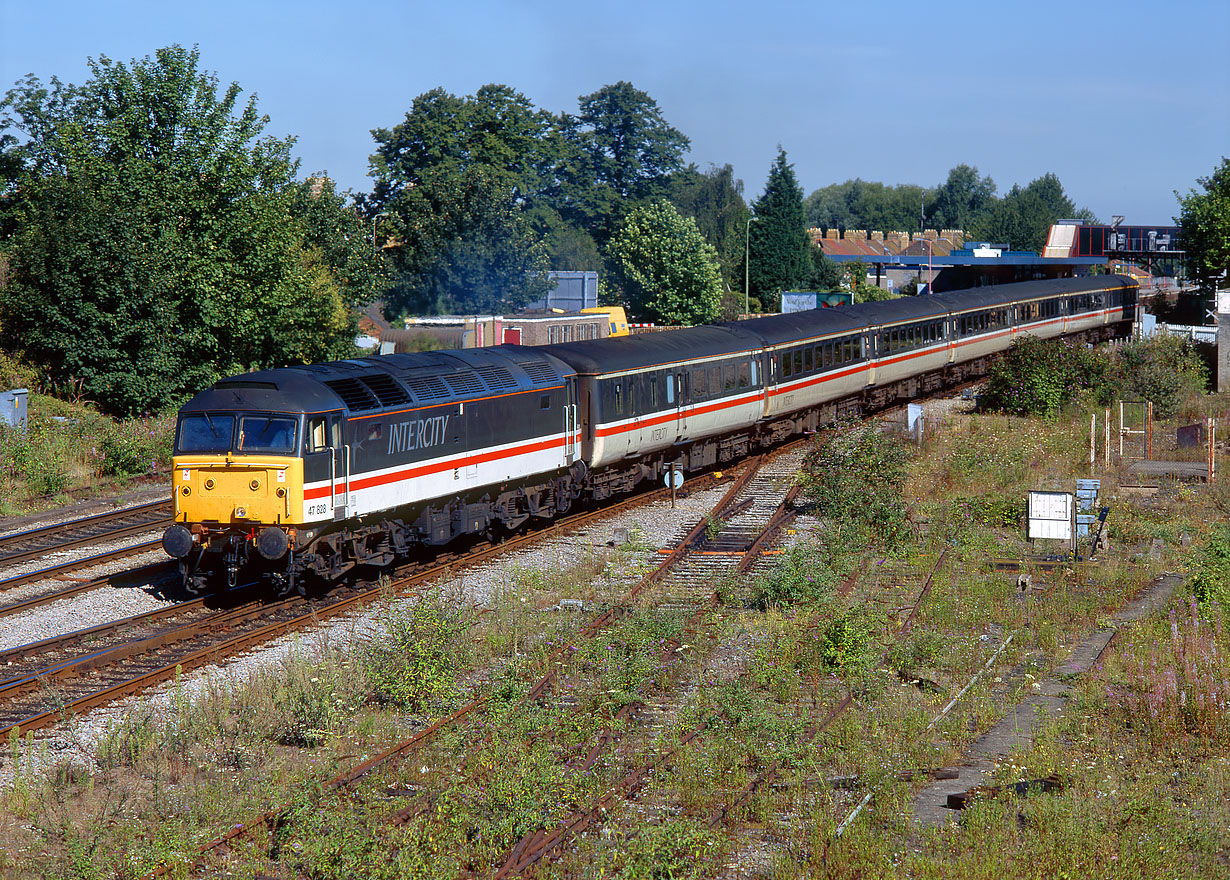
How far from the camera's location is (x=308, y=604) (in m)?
16.9

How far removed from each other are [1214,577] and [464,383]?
11330 mm

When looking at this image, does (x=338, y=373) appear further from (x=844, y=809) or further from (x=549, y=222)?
(x=549, y=222)

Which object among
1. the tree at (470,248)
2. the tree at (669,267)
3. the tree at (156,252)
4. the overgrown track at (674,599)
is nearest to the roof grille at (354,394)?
the overgrown track at (674,599)

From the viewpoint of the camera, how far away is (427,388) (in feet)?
60.1

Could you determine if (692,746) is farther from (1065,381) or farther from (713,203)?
(713,203)

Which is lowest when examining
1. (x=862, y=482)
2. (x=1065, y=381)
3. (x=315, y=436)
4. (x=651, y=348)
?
(x=862, y=482)

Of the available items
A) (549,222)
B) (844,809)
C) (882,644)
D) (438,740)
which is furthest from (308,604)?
(549,222)

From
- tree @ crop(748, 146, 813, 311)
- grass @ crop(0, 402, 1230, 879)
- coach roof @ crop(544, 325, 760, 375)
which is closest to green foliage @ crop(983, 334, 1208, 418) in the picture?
coach roof @ crop(544, 325, 760, 375)

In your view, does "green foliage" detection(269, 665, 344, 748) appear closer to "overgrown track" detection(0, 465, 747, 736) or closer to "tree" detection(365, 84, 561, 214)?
"overgrown track" detection(0, 465, 747, 736)

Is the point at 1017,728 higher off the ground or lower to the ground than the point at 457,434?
lower

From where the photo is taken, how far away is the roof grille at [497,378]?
19797 mm

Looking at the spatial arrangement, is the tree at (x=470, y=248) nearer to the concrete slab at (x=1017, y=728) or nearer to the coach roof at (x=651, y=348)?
the coach roof at (x=651, y=348)

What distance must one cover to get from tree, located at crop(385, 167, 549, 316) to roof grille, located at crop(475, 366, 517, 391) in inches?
1556

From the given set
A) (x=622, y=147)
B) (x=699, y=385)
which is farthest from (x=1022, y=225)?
(x=699, y=385)
